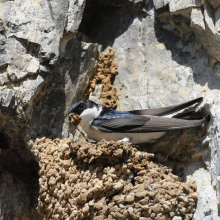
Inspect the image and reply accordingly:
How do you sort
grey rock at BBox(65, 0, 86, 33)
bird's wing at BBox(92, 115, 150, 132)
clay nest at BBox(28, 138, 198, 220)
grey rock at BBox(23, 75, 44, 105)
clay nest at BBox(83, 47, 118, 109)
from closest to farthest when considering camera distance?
clay nest at BBox(28, 138, 198, 220), bird's wing at BBox(92, 115, 150, 132), grey rock at BBox(23, 75, 44, 105), grey rock at BBox(65, 0, 86, 33), clay nest at BBox(83, 47, 118, 109)

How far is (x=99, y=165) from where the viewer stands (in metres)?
3.87

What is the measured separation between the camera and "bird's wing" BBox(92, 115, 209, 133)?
3.93 metres

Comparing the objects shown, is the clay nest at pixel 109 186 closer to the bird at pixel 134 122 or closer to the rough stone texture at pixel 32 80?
the bird at pixel 134 122

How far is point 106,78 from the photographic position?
4.88 metres

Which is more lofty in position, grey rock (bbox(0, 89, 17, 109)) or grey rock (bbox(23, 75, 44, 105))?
grey rock (bbox(23, 75, 44, 105))

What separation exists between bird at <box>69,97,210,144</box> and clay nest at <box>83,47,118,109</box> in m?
0.43

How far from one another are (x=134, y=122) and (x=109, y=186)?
733mm

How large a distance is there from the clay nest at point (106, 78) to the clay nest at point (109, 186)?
0.89 meters

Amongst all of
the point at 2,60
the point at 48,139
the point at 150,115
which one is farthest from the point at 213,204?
the point at 2,60

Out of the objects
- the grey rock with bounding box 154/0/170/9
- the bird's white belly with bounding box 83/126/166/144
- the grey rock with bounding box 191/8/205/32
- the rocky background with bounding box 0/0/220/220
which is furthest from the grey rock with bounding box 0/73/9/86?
the grey rock with bounding box 191/8/205/32

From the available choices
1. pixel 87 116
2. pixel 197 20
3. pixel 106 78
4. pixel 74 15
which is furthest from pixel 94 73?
pixel 197 20

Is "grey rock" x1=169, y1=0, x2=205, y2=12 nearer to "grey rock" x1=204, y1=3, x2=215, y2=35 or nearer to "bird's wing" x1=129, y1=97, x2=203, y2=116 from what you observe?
"grey rock" x1=204, y1=3, x2=215, y2=35

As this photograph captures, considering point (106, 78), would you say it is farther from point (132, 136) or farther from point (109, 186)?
point (109, 186)

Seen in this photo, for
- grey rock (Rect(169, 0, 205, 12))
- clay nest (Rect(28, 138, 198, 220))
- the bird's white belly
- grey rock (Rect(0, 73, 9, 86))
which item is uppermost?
grey rock (Rect(169, 0, 205, 12))
